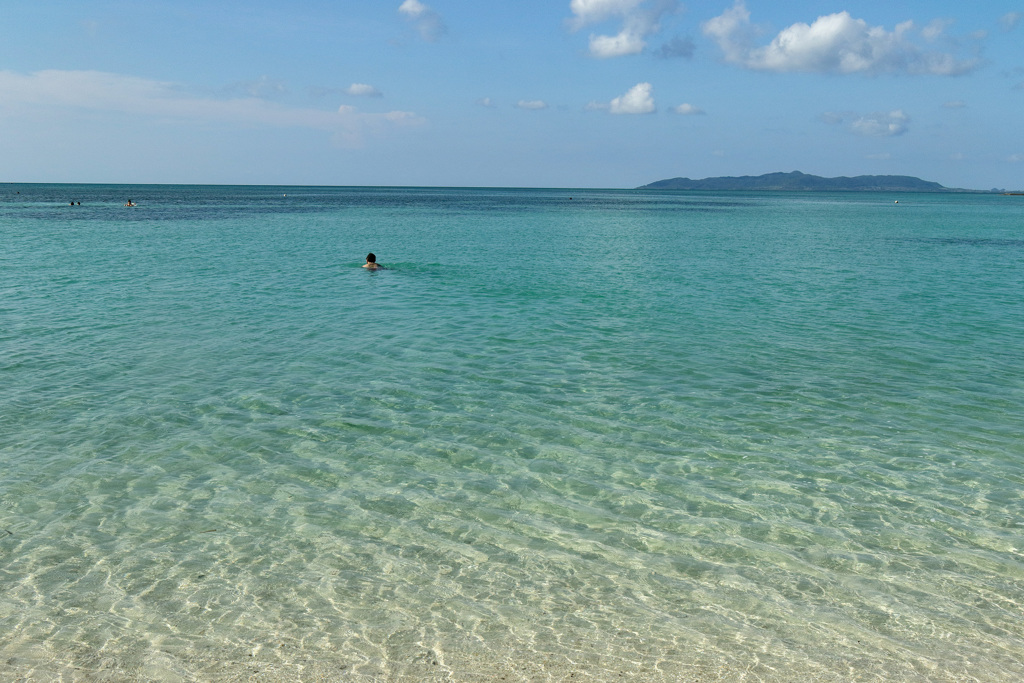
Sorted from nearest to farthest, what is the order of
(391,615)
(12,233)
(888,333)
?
(391,615)
(888,333)
(12,233)

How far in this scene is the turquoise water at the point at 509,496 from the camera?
6172mm

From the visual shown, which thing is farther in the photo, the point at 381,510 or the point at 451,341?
the point at 451,341

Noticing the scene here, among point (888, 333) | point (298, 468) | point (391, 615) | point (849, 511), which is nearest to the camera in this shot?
point (391, 615)

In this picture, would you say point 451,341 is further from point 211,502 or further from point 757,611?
point 757,611

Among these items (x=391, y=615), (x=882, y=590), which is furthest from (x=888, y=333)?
(x=391, y=615)

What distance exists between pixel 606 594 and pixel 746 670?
1.51 meters

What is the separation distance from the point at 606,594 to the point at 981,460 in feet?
22.5

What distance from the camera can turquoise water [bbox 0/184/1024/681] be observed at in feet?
20.2

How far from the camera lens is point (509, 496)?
29.7ft

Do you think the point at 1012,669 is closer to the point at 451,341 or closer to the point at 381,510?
the point at 381,510

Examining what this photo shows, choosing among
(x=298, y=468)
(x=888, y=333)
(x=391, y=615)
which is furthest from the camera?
(x=888, y=333)

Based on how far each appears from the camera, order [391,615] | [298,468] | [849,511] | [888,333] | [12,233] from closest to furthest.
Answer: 1. [391,615]
2. [849,511]
3. [298,468]
4. [888,333]
5. [12,233]

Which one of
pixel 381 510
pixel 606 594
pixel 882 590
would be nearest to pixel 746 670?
pixel 606 594

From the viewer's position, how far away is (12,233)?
51281 millimetres
